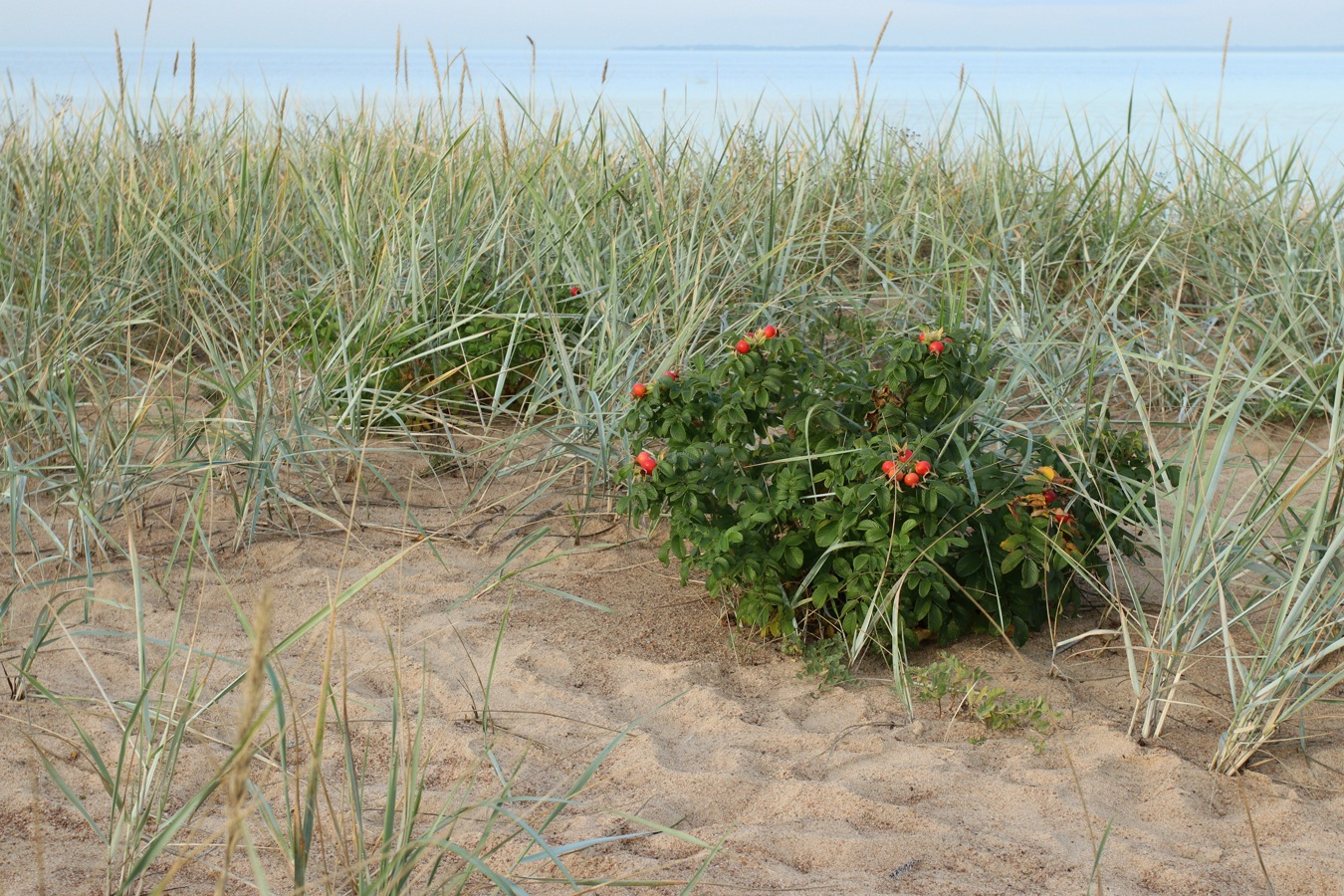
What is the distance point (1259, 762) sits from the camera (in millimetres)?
2010

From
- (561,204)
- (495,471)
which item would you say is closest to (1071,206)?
(561,204)

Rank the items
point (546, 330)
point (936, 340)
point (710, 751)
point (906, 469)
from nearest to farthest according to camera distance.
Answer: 1. point (710, 751)
2. point (906, 469)
3. point (936, 340)
4. point (546, 330)

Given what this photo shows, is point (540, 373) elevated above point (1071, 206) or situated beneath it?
situated beneath

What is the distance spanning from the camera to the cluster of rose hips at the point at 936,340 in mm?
2338

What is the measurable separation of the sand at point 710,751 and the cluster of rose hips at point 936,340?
25.3 inches

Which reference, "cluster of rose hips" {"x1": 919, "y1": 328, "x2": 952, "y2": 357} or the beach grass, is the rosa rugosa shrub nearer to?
"cluster of rose hips" {"x1": 919, "y1": 328, "x2": 952, "y2": 357}

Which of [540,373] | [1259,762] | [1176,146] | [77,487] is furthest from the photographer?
[1176,146]

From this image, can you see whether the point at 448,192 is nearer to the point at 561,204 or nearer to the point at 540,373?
the point at 561,204

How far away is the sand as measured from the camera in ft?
5.54

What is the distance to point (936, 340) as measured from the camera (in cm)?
236

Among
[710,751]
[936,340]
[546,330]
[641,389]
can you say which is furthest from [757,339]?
[546,330]

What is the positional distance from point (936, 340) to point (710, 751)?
3.07 ft

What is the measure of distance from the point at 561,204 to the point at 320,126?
2056 millimetres

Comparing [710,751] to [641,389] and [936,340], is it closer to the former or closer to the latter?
[641,389]
